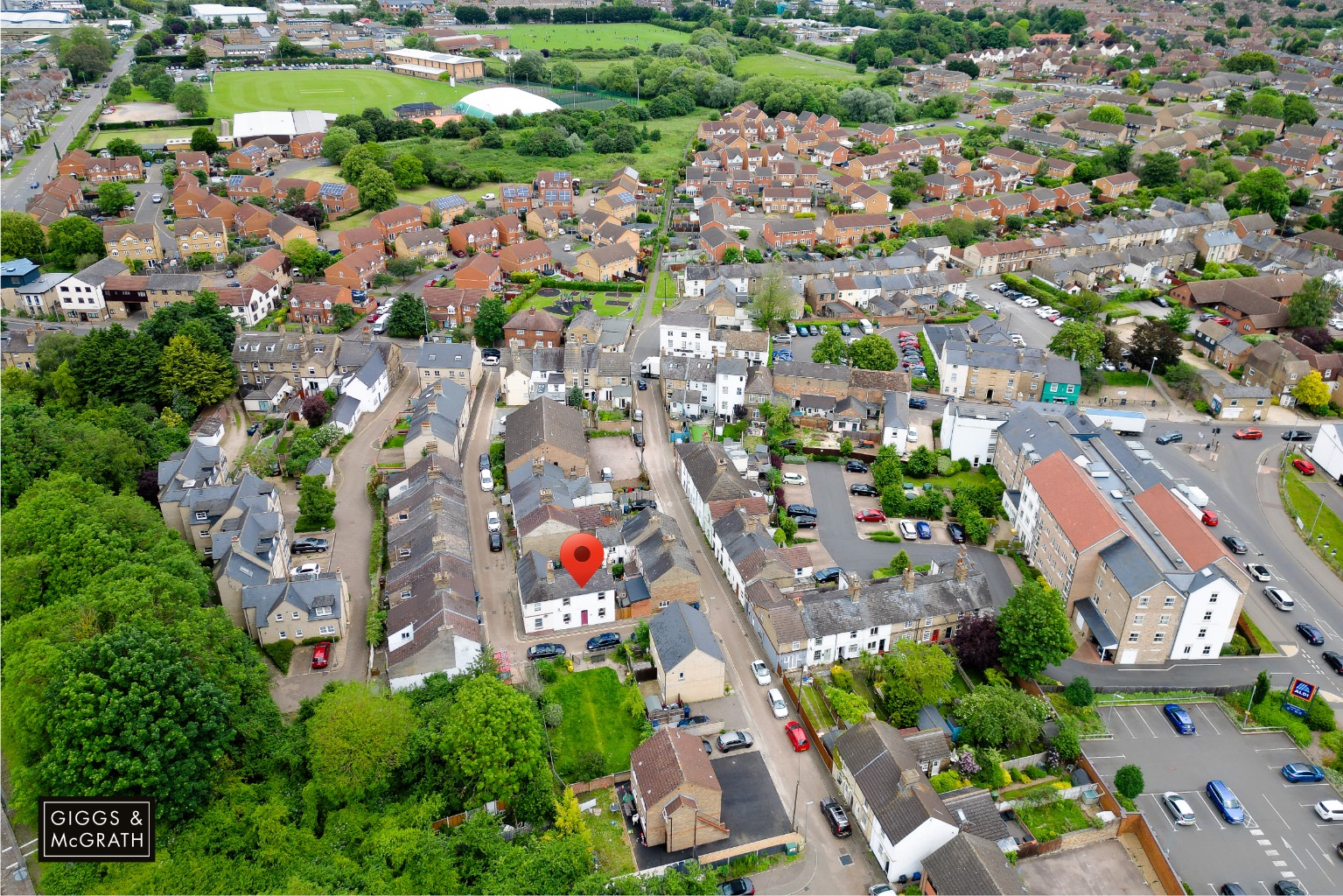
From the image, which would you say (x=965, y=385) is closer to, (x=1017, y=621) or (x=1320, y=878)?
(x=1017, y=621)

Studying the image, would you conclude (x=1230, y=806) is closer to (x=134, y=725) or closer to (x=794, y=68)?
(x=134, y=725)

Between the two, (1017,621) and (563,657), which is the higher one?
(1017,621)

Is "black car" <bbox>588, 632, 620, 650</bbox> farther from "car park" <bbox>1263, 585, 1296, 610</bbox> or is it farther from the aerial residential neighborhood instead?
"car park" <bbox>1263, 585, 1296, 610</bbox>

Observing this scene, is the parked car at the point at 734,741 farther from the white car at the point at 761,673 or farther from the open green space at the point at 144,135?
the open green space at the point at 144,135

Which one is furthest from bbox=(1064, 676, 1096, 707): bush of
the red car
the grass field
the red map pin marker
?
the grass field

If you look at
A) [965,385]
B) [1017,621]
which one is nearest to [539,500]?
[1017,621]

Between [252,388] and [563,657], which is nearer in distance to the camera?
[563,657]
